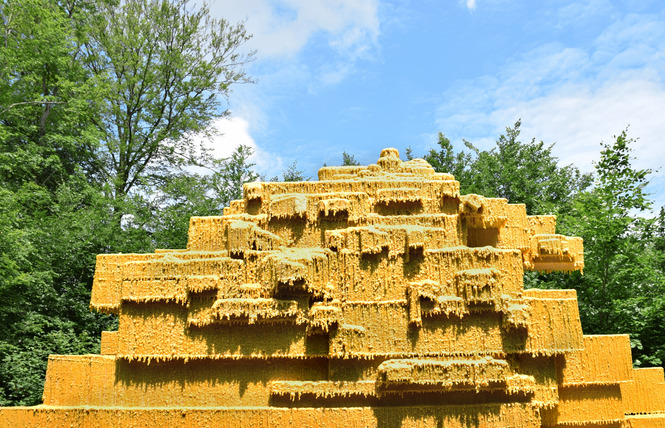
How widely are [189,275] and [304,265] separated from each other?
4.89 ft

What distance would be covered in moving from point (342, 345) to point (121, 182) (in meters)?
12.2

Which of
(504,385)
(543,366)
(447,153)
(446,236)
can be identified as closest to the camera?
(504,385)

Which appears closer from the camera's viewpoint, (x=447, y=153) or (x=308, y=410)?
(x=308, y=410)

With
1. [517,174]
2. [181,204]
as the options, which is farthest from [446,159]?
[181,204]

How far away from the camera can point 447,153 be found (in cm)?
1599

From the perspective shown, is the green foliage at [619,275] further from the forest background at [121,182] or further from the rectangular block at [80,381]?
the rectangular block at [80,381]

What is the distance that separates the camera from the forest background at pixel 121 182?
9375 mm

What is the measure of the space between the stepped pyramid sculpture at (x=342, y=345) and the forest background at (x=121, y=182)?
16.6ft

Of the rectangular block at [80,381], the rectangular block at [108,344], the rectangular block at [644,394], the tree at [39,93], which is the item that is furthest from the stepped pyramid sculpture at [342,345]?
the tree at [39,93]

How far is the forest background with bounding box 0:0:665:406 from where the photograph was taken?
9375 millimetres

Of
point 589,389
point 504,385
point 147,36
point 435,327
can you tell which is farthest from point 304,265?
point 147,36

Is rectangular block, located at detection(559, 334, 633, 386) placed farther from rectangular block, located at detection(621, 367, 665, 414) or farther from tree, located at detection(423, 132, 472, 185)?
tree, located at detection(423, 132, 472, 185)

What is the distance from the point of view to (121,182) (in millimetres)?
13828

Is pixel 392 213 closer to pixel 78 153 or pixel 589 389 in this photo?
pixel 589 389
